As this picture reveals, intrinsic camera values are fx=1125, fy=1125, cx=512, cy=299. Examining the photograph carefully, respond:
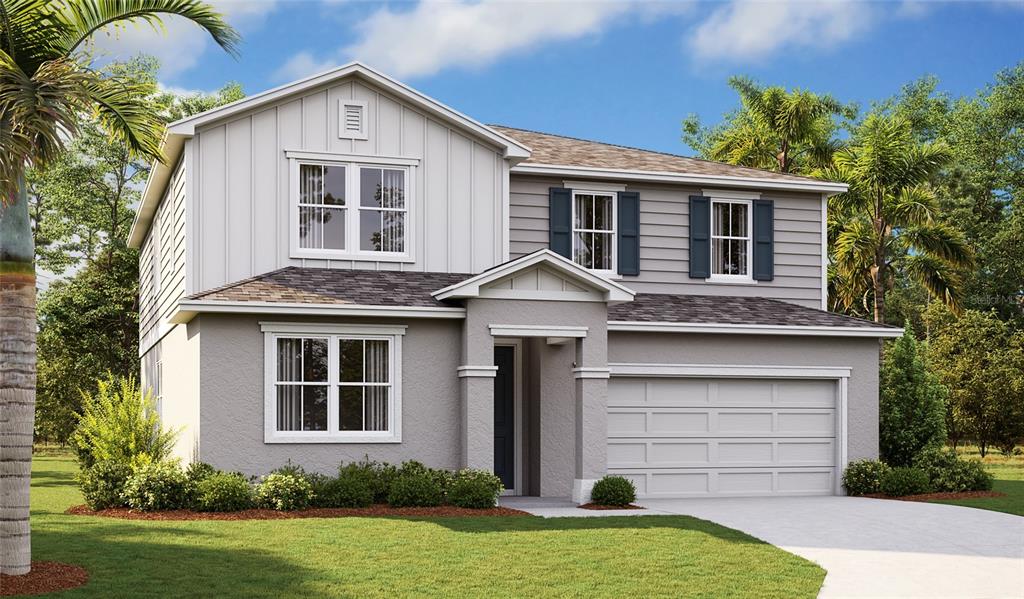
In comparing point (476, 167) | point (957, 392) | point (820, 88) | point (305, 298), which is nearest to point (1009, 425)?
point (957, 392)

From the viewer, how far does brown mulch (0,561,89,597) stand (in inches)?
398

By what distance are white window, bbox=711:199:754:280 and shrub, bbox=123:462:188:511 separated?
36.4 feet

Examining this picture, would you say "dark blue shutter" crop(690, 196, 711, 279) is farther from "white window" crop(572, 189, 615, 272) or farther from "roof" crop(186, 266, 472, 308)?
"roof" crop(186, 266, 472, 308)

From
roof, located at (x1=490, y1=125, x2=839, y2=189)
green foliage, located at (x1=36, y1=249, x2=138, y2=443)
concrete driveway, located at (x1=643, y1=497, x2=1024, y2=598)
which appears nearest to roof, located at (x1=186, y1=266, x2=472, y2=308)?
roof, located at (x1=490, y1=125, x2=839, y2=189)

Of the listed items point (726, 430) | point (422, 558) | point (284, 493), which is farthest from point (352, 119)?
point (422, 558)

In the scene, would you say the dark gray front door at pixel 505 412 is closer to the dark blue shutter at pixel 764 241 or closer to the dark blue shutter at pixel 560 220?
the dark blue shutter at pixel 560 220

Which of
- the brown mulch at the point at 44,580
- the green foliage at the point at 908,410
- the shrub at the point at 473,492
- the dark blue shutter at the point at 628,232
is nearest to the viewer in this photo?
the brown mulch at the point at 44,580

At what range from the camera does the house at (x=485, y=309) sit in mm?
17125

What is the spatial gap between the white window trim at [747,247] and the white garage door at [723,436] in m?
2.57

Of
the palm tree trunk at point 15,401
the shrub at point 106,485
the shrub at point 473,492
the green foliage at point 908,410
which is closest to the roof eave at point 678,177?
the green foliage at point 908,410

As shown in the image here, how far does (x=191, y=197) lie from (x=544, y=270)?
5767 millimetres

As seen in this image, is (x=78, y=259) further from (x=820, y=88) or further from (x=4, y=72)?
(x=4, y=72)

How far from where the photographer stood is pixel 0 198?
10.2 metres

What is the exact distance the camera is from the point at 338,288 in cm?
1759
